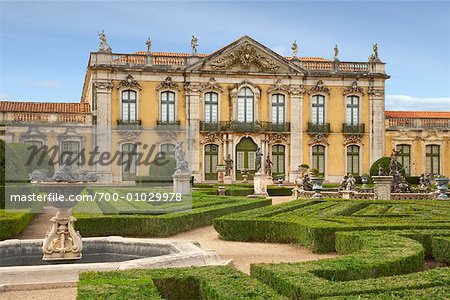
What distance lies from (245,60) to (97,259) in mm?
23698

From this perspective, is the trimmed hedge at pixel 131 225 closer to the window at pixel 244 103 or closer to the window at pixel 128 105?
the window at pixel 128 105

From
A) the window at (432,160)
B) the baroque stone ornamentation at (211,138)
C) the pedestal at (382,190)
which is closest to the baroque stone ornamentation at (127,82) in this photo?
the baroque stone ornamentation at (211,138)

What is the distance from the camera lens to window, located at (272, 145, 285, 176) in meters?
32.2

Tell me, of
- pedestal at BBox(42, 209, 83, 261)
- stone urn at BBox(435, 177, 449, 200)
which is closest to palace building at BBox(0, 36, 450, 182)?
stone urn at BBox(435, 177, 449, 200)

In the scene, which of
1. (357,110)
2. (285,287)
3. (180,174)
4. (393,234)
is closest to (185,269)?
(285,287)

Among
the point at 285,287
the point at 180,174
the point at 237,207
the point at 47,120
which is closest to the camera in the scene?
the point at 285,287

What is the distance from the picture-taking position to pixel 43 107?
102ft

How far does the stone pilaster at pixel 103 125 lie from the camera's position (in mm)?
30320

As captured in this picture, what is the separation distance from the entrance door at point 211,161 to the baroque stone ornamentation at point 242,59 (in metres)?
4.10

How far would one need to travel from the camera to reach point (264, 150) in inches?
1261

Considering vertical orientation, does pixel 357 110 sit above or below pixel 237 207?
above

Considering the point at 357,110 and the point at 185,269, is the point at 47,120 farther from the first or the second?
the point at 185,269

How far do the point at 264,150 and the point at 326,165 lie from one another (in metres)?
3.40

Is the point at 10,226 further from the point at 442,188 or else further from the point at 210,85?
the point at 210,85
